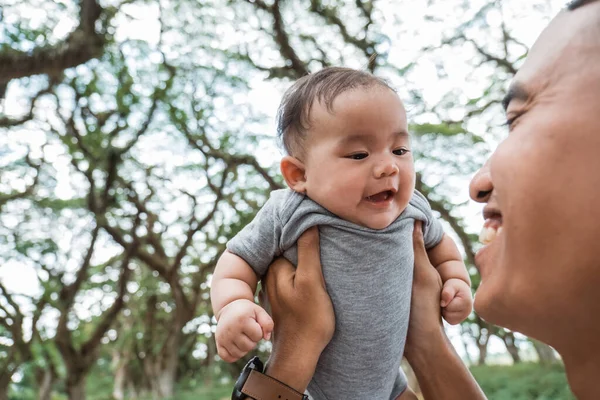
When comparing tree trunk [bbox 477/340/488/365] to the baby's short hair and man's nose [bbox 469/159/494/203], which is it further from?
man's nose [bbox 469/159/494/203]

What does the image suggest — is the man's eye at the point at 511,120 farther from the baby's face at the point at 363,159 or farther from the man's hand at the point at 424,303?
the man's hand at the point at 424,303

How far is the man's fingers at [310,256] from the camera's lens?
152 centimetres

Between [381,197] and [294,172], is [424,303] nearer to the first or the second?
[381,197]

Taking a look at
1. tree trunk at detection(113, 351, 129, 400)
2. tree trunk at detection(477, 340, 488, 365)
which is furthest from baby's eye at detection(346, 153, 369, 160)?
tree trunk at detection(113, 351, 129, 400)

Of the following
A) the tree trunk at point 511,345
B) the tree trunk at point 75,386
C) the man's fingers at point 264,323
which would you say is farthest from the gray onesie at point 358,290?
the tree trunk at point 511,345

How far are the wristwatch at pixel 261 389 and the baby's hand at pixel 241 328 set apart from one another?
119 millimetres

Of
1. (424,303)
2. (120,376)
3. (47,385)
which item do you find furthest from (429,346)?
(120,376)

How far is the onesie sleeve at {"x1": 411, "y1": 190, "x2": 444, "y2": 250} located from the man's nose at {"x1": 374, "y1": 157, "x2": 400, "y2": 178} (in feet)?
0.92

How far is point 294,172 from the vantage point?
1613mm

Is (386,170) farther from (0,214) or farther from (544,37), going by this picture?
(0,214)

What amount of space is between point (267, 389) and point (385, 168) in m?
0.65

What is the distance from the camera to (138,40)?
9297 mm

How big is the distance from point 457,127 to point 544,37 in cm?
899

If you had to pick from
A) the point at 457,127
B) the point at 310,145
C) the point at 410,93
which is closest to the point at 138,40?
the point at 410,93
